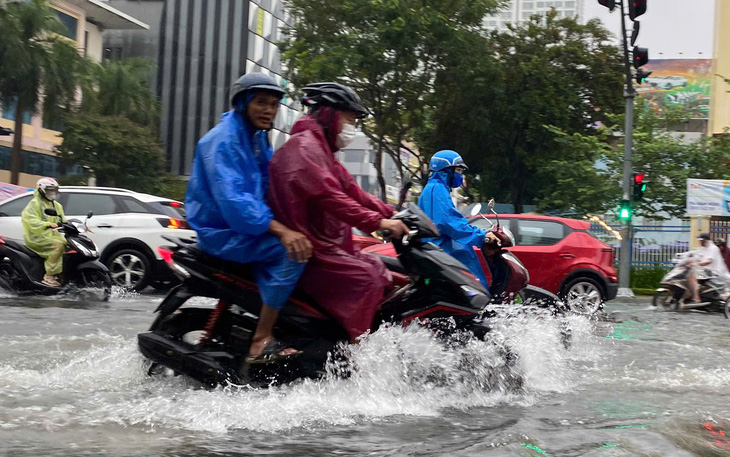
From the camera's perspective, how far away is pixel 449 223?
7355 millimetres

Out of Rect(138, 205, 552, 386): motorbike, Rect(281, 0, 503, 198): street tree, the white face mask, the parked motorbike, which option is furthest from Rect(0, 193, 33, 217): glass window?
Rect(281, 0, 503, 198): street tree

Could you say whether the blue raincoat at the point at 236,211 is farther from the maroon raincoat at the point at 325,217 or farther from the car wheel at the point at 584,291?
the car wheel at the point at 584,291

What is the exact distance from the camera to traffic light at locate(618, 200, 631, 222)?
890 inches

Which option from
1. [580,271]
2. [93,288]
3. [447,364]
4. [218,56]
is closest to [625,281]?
[580,271]

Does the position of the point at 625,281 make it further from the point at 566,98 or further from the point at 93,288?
the point at 93,288

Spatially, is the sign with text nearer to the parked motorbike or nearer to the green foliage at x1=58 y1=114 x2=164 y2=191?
the parked motorbike

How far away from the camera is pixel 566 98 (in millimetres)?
34094

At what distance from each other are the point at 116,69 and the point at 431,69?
22.4m

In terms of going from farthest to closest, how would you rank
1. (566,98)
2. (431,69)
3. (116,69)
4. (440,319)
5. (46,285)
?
(116,69) → (566,98) → (431,69) → (46,285) → (440,319)

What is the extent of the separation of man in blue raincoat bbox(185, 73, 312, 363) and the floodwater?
1.36ft

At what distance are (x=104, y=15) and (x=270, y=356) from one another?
5511cm

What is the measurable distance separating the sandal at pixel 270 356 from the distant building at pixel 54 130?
4453 cm

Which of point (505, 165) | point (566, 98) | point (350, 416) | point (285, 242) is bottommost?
point (350, 416)

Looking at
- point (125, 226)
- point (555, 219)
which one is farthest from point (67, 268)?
point (555, 219)
